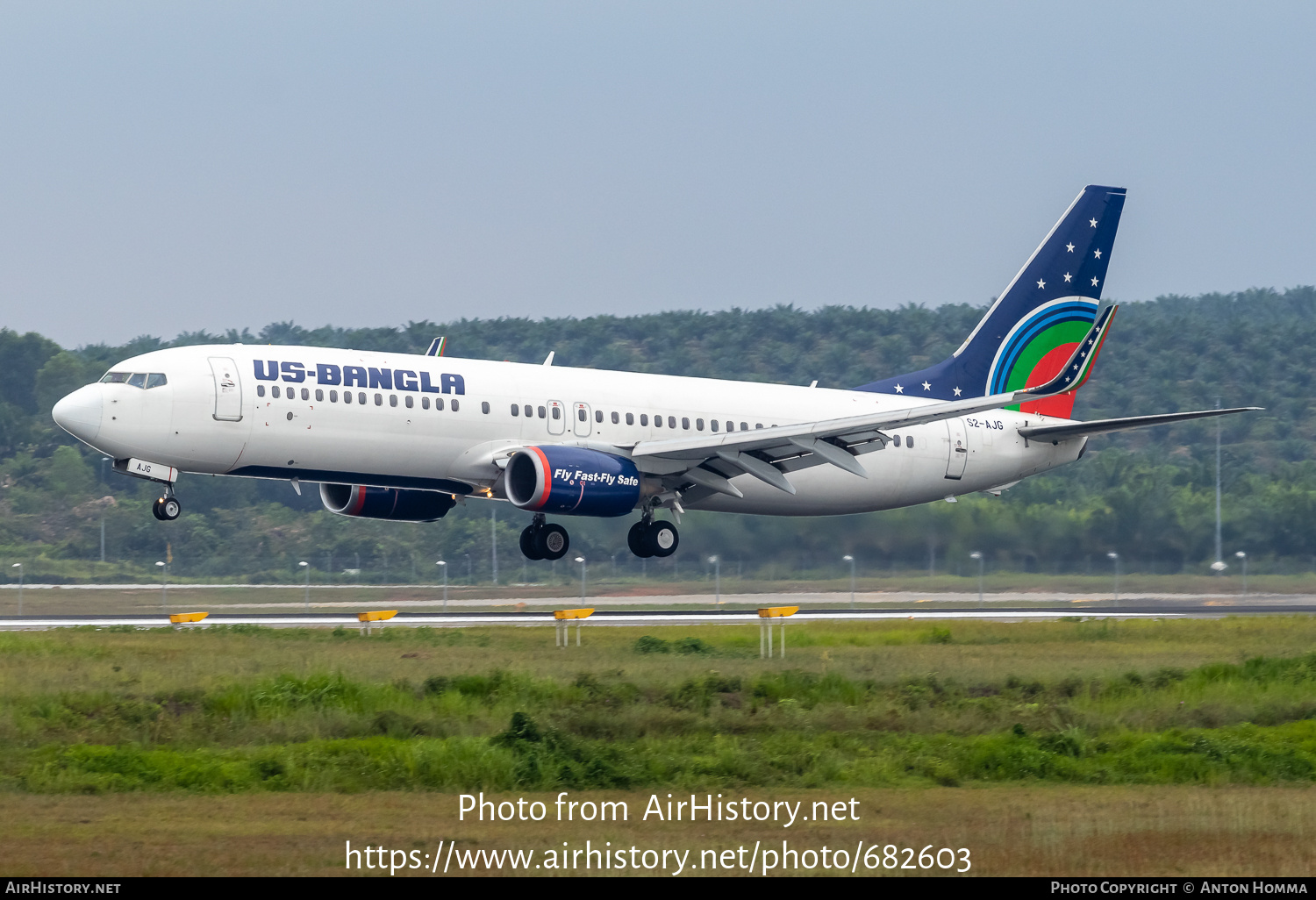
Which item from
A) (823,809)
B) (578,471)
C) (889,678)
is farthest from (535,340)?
(823,809)

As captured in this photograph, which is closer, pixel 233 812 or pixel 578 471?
pixel 233 812

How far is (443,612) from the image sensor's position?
47.0 m

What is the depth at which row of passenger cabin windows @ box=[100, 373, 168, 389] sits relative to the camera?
34812mm

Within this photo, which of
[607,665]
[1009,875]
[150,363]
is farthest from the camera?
[150,363]

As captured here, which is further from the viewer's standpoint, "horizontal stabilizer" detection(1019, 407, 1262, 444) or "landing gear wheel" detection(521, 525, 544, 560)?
"landing gear wheel" detection(521, 525, 544, 560)

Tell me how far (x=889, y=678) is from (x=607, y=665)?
16.7 ft

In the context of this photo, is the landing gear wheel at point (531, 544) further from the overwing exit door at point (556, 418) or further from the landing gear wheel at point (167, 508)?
the landing gear wheel at point (167, 508)

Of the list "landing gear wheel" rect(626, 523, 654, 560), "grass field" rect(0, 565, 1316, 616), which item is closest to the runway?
→ "grass field" rect(0, 565, 1316, 616)

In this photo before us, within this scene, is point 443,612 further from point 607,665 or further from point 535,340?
point 535,340

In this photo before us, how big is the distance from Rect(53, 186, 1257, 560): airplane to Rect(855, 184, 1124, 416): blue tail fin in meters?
0.05

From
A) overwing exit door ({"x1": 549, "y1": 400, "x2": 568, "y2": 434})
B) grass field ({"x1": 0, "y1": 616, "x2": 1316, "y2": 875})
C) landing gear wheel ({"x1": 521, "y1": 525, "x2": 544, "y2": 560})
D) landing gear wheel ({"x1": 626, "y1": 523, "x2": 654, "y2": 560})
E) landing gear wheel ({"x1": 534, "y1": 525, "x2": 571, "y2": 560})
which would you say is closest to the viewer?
grass field ({"x1": 0, "y1": 616, "x2": 1316, "y2": 875})

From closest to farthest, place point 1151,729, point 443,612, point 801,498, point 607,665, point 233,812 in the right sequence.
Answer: point 233,812, point 1151,729, point 607,665, point 801,498, point 443,612

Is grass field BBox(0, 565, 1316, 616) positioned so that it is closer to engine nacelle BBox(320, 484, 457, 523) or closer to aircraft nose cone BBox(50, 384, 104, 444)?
engine nacelle BBox(320, 484, 457, 523)

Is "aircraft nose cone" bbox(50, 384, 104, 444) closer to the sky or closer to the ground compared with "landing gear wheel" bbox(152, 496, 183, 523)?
closer to the sky
